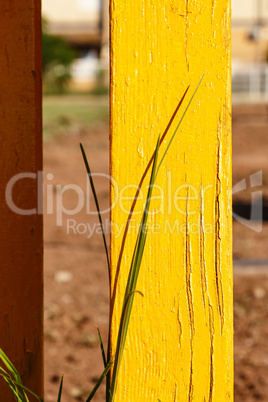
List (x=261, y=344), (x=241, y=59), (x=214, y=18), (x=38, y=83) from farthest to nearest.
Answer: (x=241, y=59) < (x=261, y=344) < (x=38, y=83) < (x=214, y=18)

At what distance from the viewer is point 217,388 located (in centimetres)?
108

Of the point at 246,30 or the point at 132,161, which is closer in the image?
the point at 132,161

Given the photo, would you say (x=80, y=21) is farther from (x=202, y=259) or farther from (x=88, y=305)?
(x=202, y=259)

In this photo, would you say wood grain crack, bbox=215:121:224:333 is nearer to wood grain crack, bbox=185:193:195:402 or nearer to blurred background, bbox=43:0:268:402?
wood grain crack, bbox=185:193:195:402

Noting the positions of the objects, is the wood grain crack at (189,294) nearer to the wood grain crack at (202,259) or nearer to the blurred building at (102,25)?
the wood grain crack at (202,259)

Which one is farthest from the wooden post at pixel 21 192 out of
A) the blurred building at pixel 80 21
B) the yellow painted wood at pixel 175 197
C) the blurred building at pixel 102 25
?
the blurred building at pixel 80 21

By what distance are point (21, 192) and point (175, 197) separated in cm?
32

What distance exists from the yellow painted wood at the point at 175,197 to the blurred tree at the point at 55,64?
67.3 ft

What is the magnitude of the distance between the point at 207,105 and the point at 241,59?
29.6 meters

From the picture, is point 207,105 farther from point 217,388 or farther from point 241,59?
point 241,59

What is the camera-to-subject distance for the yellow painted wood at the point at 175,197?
41.8 inches

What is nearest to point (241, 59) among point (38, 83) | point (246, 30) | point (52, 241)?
point (246, 30)

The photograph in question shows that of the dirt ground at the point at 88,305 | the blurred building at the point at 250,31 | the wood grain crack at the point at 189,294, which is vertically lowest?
the dirt ground at the point at 88,305

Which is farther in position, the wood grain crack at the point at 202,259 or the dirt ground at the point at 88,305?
the dirt ground at the point at 88,305
